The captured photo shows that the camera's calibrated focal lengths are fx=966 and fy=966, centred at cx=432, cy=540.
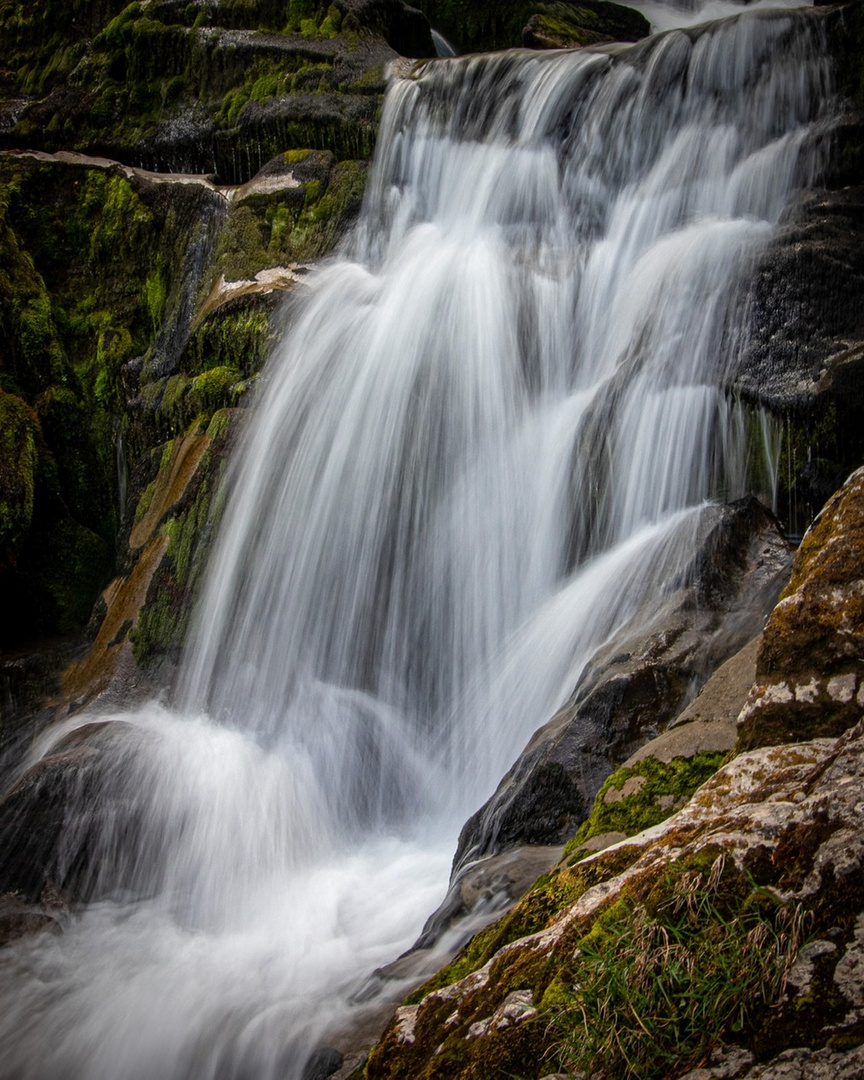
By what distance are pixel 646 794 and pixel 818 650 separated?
2.55 feet

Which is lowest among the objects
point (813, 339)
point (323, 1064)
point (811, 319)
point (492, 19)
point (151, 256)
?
point (323, 1064)

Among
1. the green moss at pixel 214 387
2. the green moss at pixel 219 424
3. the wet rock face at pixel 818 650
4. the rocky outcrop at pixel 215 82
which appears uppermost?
the rocky outcrop at pixel 215 82

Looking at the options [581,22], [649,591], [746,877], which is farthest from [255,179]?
[746,877]

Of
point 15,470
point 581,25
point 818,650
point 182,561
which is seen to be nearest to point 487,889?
point 818,650

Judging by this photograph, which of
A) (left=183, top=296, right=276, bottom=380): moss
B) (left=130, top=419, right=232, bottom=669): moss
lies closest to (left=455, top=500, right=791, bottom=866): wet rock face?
(left=130, top=419, right=232, bottom=669): moss

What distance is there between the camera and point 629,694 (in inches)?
163

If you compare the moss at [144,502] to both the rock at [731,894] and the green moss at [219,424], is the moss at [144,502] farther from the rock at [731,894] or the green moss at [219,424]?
the rock at [731,894]

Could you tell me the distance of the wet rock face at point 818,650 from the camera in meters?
2.57

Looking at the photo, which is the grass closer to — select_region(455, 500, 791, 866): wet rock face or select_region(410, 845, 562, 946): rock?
select_region(410, 845, 562, 946): rock

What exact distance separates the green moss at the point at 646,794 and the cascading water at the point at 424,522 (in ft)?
4.78

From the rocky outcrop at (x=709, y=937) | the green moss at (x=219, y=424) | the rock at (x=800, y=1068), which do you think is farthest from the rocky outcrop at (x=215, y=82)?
the rock at (x=800, y=1068)

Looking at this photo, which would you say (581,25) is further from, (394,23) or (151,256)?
(151,256)

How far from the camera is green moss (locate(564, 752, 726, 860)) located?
2992 mm

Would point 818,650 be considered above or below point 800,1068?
above
